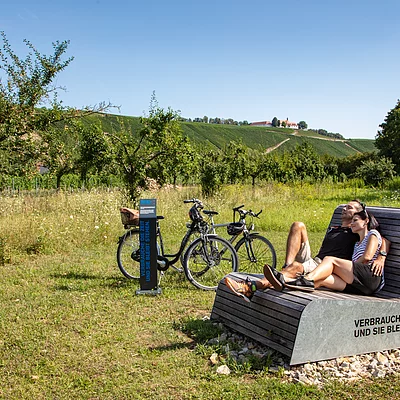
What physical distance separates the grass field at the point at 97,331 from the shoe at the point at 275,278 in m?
0.70

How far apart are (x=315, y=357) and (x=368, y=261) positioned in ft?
3.79

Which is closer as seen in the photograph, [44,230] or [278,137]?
[44,230]

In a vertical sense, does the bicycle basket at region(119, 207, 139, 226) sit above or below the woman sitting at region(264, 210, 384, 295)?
above

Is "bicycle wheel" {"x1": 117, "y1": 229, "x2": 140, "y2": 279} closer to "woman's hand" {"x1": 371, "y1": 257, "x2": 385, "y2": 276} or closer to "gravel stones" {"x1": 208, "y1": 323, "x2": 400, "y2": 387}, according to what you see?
"gravel stones" {"x1": 208, "y1": 323, "x2": 400, "y2": 387}

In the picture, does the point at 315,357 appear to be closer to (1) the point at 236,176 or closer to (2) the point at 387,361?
(2) the point at 387,361

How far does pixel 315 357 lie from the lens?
4.01 m

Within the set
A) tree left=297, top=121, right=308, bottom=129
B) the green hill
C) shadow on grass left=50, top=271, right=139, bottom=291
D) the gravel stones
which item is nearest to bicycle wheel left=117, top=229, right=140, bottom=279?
shadow on grass left=50, top=271, right=139, bottom=291

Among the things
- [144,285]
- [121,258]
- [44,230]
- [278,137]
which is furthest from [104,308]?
[278,137]

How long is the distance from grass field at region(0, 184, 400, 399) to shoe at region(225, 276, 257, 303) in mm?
530

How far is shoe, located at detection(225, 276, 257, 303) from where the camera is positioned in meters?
4.48

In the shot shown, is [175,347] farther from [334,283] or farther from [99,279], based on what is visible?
[99,279]

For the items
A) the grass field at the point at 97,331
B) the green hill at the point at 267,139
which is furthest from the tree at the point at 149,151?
the green hill at the point at 267,139

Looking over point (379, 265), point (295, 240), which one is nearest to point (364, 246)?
point (379, 265)

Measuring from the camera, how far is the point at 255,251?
23.0 feet
